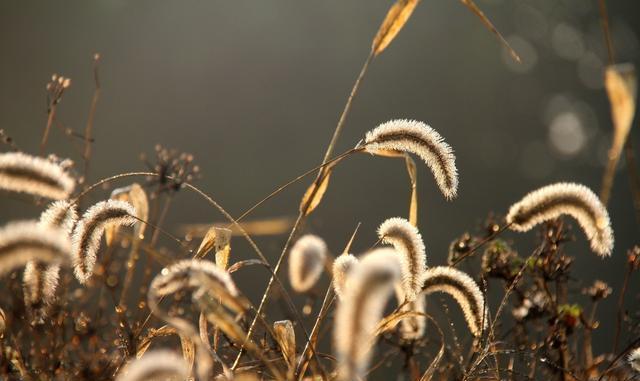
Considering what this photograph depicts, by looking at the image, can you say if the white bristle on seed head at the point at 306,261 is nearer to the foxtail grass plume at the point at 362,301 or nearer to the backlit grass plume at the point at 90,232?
the backlit grass plume at the point at 90,232

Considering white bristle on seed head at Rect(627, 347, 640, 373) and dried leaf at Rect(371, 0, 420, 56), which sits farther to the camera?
dried leaf at Rect(371, 0, 420, 56)

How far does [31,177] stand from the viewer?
1600 mm

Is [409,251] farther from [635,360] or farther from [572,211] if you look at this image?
[635,360]

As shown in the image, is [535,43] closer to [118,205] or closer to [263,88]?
[263,88]

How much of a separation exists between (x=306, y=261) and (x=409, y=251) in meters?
0.26

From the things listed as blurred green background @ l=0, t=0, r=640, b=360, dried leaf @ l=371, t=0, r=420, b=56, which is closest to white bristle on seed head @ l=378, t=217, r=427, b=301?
dried leaf @ l=371, t=0, r=420, b=56

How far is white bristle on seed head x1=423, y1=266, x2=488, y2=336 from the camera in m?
1.77

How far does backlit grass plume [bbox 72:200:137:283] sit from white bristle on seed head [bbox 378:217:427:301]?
66cm

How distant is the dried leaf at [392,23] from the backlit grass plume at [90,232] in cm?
85

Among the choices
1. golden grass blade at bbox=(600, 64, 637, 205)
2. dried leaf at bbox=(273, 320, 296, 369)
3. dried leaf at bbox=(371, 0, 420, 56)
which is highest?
dried leaf at bbox=(371, 0, 420, 56)

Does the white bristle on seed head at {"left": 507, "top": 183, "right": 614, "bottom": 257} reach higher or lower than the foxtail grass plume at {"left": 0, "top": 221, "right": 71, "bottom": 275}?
higher

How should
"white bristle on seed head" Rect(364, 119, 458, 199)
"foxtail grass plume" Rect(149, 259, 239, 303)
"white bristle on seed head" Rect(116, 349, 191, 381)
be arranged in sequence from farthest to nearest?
"white bristle on seed head" Rect(364, 119, 458, 199), "foxtail grass plume" Rect(149, 259, 239, 303), "white bristle on seed head" Rect(116, 349, 191, 381)

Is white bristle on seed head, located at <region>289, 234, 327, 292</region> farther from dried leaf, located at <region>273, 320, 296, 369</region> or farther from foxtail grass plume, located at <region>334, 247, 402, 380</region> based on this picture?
foxtail grass plume, located at <region>334, 247, 402, 380</region>

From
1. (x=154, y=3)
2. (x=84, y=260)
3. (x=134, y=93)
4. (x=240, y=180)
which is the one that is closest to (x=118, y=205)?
(x=84, y=260)
